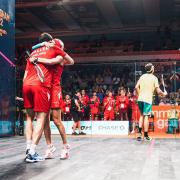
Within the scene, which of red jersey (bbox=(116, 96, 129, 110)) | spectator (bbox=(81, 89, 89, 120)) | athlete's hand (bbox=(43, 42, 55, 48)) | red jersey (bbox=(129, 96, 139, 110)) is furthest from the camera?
spectator (bbox=(81, 89, 89, 120))

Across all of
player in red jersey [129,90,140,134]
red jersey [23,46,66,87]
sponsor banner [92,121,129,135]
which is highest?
red jersey [23,46,66,87]

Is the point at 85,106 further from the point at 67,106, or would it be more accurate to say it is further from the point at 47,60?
the point at 47,60

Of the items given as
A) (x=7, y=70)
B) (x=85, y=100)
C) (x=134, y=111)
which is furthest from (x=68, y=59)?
(x=85, y=100)

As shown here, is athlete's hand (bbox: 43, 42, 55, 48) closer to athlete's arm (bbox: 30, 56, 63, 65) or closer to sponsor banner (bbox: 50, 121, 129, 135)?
athlete's arm (bbox: 30, 56, 63, 65)

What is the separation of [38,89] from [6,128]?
543cm

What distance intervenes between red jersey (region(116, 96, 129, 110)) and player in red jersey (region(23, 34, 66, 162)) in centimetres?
839

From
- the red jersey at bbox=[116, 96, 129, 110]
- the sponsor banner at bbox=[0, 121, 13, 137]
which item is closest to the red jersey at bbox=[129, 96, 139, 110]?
the red jersey at bbox=[116, 96, 129, 110]

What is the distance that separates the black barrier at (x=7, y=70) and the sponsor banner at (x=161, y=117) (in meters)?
4.96

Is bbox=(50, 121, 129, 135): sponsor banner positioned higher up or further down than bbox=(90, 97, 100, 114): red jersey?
further down

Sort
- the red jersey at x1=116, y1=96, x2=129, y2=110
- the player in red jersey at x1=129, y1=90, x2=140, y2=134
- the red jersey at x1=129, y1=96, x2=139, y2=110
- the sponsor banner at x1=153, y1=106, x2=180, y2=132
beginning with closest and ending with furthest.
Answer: the player in red jersey at x1=129, y1=90, x2=140, y2=134, the red jersey at x1=129, y1=96, x2=139, y2=110, the sponsor banner at x1=153, y1=106, x2=180, y2=132, the red jersey at x1=116, y1=96, x2=129, y2=110

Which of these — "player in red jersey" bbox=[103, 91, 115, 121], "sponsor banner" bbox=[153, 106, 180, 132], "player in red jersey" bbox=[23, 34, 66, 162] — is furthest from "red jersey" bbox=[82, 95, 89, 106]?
"player in red jersey" bbox=[23, 34, 66, 162]

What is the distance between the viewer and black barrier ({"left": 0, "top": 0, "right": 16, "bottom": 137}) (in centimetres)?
916

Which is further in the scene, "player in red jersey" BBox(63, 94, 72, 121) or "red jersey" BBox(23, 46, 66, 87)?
"player in red jersey" BBox(63, 94, 72, 121)

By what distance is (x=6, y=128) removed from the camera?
9352 mm
